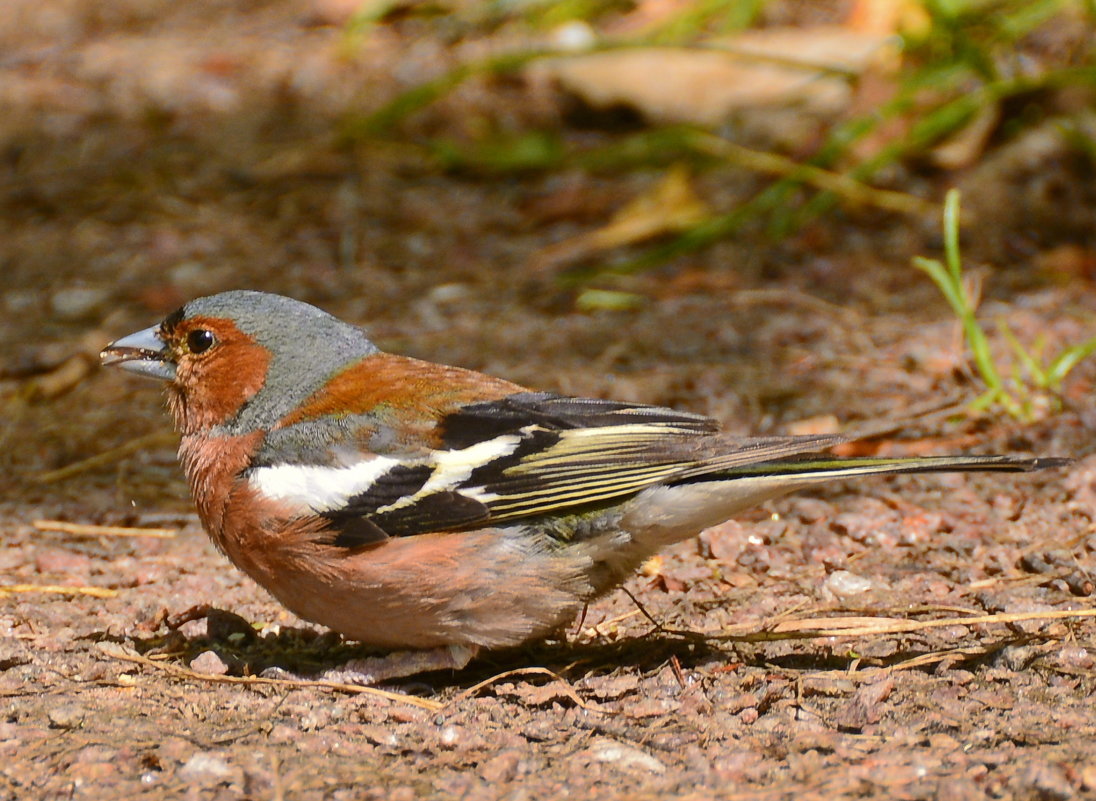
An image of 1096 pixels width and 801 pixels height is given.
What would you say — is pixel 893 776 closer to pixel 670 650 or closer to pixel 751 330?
pixel 670 650

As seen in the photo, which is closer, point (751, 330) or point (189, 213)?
point (751, 330)

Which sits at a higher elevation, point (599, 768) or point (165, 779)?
point (165, 779)

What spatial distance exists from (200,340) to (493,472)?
1001 millimetres

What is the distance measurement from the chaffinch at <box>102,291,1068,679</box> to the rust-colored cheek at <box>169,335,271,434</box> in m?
0.19

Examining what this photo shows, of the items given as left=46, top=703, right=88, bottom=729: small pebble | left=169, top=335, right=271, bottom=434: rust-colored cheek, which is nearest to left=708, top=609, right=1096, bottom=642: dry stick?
left=169, top=335, right=271, bottom=434: rust-colored cheek

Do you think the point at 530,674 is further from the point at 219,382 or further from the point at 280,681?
the point at 219,382

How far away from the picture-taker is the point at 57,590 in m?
3.63

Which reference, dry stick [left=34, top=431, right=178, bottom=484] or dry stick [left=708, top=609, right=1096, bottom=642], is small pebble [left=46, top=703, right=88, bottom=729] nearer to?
dry stick [left=708, top=609, right=1096, bottom=642]

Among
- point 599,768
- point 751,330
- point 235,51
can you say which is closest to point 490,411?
point 599,768

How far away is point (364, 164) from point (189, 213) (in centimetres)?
112

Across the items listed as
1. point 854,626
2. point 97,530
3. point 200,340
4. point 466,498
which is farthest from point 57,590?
point 854,626

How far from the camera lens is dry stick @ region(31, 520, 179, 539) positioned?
13.4ft

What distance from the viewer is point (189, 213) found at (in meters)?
6.72

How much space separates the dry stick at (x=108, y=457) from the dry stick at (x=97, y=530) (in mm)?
397
